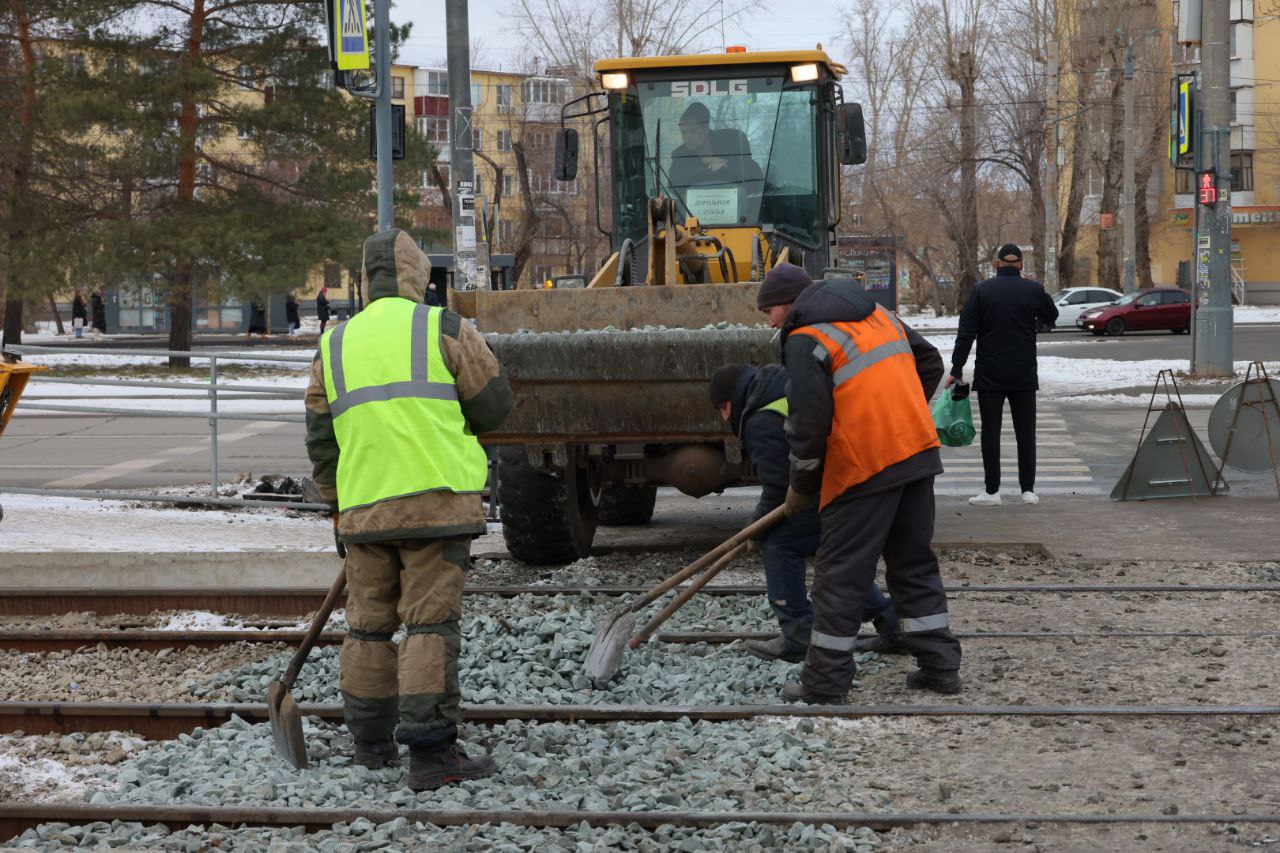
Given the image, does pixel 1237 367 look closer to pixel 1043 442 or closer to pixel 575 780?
pixel 1043 442

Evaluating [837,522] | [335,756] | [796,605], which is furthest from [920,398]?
[335,756]

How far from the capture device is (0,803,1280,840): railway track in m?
4.62

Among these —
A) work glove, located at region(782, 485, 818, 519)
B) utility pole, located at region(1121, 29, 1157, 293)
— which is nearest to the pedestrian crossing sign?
work glove, located at region(782, 485, 818, 519)

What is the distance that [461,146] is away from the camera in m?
15.4

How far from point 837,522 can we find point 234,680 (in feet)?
9.19

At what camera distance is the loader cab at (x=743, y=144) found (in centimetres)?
1030

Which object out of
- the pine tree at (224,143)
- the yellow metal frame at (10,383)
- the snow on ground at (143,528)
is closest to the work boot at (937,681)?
the snow on ground at (143,528)

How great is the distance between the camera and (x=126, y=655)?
24.3 feet

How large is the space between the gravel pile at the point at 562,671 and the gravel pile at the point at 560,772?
40cm

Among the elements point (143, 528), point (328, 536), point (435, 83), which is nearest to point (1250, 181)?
point (435, 83)

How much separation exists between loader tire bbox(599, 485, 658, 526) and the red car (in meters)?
30.0

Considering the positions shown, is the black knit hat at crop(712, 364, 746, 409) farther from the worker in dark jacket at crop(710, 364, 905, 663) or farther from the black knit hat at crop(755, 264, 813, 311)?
the black knit hat at crop(755, 264, 813, 311)

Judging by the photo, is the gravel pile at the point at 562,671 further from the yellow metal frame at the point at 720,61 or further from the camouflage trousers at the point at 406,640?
the yellow metal frame at the point at 720,61

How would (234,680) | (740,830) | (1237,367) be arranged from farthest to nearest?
(1237,367), (234,680), (740,830)
